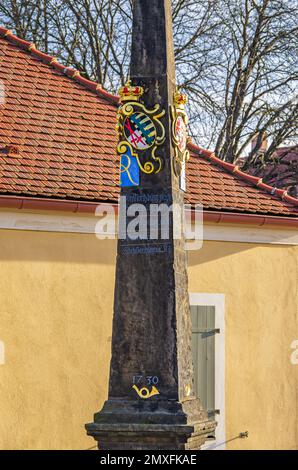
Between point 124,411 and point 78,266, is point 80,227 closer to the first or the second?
point 78,266

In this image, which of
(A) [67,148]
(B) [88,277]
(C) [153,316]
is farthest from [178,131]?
(A) [67,148]

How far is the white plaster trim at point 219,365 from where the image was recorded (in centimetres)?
1332

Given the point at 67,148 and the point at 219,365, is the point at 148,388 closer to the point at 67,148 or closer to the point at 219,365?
the point at 219,365

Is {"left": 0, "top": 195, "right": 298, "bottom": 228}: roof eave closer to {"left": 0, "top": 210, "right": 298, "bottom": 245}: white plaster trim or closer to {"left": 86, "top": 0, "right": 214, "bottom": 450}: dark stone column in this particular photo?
{"left": 0, "top": 210, "right": 298, "bottom": 245}: white plaster trim

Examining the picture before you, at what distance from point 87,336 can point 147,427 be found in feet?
14.8

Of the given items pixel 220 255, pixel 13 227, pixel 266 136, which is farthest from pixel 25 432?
pixel 266 136

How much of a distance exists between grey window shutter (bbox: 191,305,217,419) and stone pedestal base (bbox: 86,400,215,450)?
15.8 feet

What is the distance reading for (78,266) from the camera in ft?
41.9

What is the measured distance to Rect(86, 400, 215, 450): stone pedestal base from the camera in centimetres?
819

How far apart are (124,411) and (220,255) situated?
17.7 ft

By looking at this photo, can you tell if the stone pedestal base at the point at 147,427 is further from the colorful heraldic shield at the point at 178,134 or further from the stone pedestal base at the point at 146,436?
the colorful heraldic shield at the point at 178,134

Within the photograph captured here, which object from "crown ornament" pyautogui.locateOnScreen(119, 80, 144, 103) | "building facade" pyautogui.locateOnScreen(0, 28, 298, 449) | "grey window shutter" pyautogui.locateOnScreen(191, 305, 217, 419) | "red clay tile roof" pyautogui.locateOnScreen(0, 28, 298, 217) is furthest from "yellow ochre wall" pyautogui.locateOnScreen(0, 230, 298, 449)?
"crown ornament" pyautogui.locateOnScreen(119, 80, 144, 103)

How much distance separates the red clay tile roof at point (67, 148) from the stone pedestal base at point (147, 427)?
4.51 m

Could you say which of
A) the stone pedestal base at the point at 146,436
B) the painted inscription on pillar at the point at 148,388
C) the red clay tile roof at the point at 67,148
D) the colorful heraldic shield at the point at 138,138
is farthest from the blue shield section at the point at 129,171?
the red clay tile roof at the point at 67,148
